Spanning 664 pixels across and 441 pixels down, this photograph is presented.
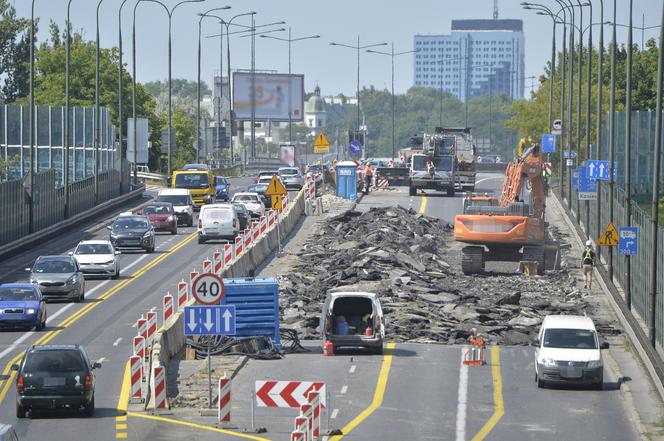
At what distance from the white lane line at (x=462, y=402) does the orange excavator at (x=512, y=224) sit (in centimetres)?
1836

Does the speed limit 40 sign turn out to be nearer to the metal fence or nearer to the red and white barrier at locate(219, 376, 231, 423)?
the red and white barrier at locate(219, 376, 231, 423)

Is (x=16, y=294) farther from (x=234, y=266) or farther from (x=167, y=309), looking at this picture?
(x=234, y=266)

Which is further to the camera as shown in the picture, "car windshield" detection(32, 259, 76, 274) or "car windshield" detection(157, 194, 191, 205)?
"car windshield" detection(157, 194, 191, 205)

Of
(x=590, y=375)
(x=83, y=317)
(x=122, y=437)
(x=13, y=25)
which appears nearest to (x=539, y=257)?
(x=83, y=317)

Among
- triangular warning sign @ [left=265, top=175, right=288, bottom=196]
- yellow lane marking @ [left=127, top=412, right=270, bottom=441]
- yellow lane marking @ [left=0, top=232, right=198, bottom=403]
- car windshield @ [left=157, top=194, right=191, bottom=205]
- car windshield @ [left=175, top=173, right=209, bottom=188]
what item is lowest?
yellow lane marking @ [left=0, top=232, right=198, bottom=403]

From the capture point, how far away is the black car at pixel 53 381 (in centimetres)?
3083

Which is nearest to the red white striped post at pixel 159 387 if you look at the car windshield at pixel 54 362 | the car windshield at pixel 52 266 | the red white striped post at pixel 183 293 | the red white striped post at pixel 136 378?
the red white striped post at pixel 136 378

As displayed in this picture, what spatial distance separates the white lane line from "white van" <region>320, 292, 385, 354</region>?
2.17 metres

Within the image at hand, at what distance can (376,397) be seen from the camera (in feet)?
115

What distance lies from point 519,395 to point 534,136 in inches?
4078

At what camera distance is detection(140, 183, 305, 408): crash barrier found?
36438 millimetres

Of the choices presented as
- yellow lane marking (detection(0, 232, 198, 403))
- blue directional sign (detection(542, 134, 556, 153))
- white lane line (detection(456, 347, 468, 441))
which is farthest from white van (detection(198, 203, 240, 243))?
blue directional sign (detection(542, 134, 556, 153))

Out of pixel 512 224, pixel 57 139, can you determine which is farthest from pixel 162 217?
pixel 57 139

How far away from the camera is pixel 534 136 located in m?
138
